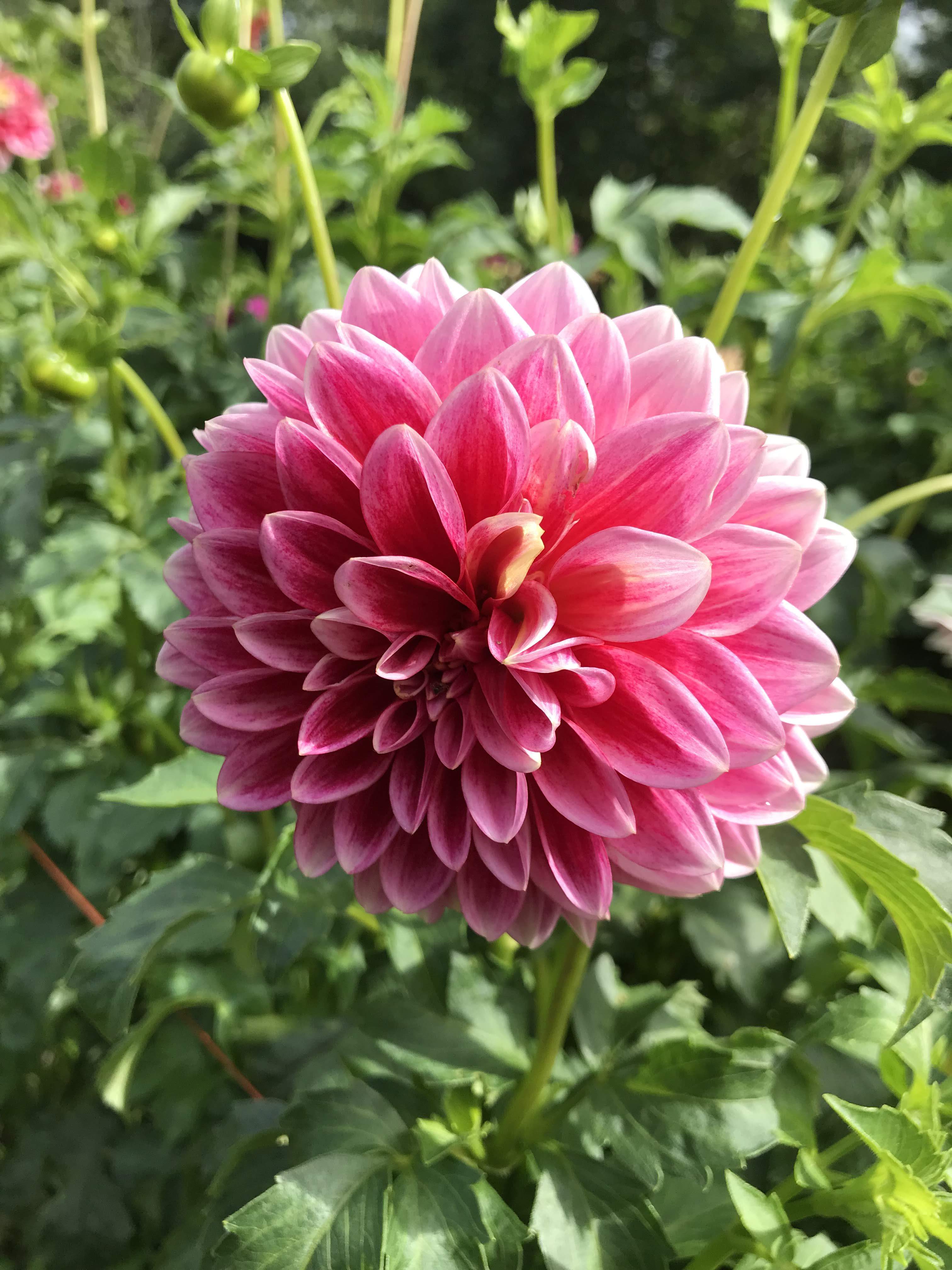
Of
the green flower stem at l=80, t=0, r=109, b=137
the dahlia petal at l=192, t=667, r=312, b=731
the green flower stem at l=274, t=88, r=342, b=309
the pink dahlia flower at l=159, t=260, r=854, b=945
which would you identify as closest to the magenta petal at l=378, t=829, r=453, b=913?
the pink dahlia flower at l=159, t=260, r=854, b=945

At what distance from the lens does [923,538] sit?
1710mm

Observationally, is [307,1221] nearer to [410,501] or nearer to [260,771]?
[260,771]

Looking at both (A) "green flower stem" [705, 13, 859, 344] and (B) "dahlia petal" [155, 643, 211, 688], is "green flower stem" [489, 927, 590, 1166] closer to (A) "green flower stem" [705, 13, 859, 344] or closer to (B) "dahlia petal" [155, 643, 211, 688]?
(B) "dahlia petal" [155, 643, 211, 688]

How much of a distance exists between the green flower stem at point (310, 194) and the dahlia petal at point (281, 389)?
203 mm

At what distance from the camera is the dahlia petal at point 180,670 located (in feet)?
1.78

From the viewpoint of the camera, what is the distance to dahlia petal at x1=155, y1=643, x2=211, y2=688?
1.78ft

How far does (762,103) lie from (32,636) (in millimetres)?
10840

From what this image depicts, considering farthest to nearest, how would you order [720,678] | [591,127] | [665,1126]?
[591,127] < [665,1126] < [720,678]

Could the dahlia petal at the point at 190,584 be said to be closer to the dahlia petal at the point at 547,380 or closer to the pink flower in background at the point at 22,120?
the dahlia petal at the point at 547,380

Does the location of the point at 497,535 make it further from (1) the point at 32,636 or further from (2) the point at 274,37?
(1) the point at 32,636

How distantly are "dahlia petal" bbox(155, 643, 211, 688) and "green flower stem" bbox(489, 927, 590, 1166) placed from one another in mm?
308

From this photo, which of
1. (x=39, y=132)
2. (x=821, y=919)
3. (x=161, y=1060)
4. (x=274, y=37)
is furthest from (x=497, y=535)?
(x=39, y=132)

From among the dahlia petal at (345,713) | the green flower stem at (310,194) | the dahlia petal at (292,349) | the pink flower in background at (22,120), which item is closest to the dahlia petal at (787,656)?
the dahlia petal at (345,713)

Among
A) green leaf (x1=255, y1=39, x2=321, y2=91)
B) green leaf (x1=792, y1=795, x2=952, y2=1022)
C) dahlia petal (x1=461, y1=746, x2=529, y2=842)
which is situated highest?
green leaf (x1=255, y1=39, x2=321, y2=91)
